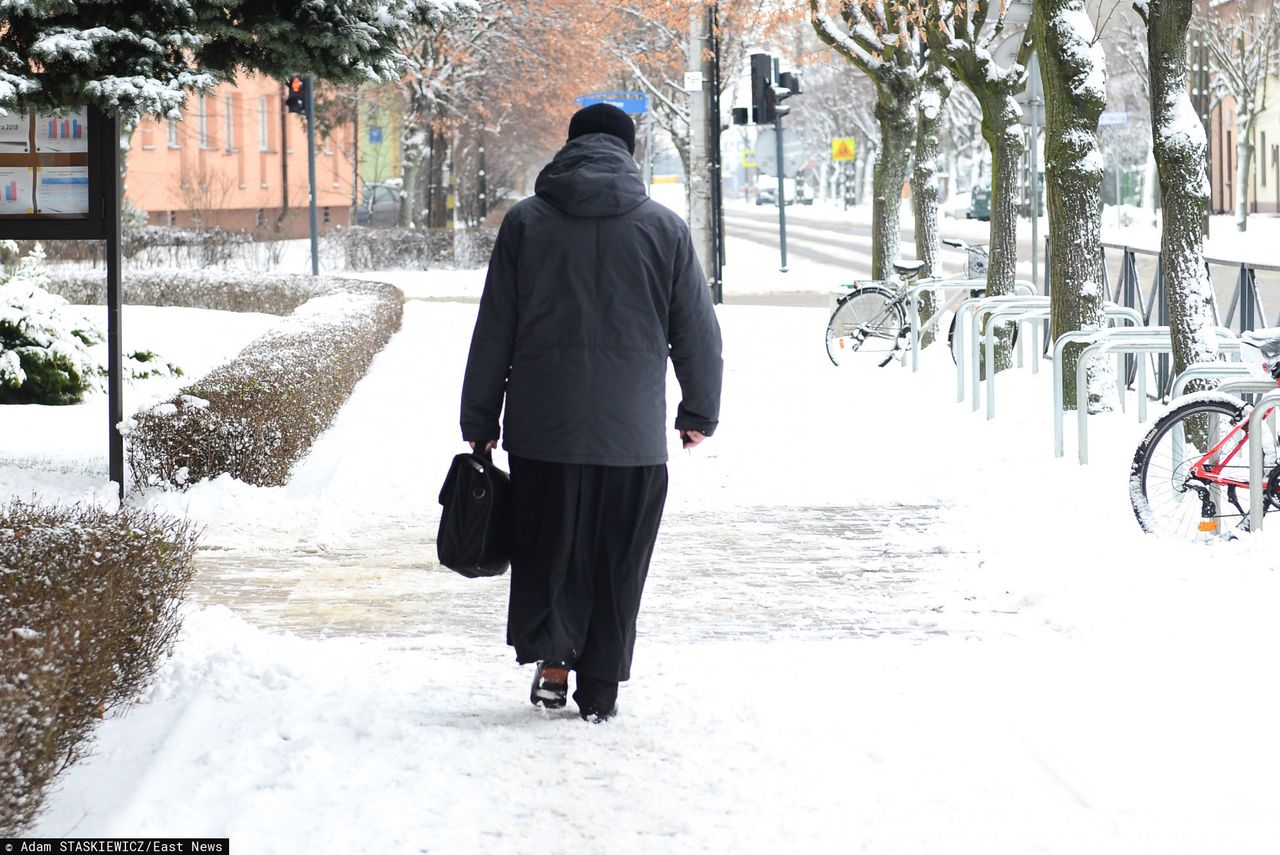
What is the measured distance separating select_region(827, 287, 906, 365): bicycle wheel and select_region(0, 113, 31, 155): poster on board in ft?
29.2

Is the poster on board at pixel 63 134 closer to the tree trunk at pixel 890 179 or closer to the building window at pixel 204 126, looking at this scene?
the tree trunk at pixel 890 179

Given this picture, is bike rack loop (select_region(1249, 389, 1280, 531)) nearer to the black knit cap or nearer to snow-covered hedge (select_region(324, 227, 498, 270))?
the black knit cap

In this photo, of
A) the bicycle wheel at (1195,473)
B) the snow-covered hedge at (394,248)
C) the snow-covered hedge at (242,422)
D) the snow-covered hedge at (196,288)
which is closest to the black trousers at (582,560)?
the bicycle wheel at (1195,473)

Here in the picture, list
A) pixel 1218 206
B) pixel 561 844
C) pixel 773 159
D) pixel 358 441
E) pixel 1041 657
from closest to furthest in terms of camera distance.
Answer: pixel 561 844, pixel 1041 657, pixel 358 441, pixel 773 159, pixel 1218 206

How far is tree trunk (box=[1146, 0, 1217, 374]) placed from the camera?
955 centimetres

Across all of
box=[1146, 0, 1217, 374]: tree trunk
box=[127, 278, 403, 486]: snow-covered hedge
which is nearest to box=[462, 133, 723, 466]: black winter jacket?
box=[127, 278, 403, 486]: snow-covered hedge

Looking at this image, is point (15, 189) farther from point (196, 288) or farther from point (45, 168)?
point (196, 288)

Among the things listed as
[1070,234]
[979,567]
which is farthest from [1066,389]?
[979,567]

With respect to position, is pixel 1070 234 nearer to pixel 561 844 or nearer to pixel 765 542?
pixel 765 542

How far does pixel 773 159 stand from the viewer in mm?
33781

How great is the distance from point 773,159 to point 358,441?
76.8 ft

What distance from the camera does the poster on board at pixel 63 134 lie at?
28.8 ft

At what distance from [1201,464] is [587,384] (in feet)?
11.0

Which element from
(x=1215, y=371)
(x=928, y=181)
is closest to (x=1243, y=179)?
(x=928, y=181)
